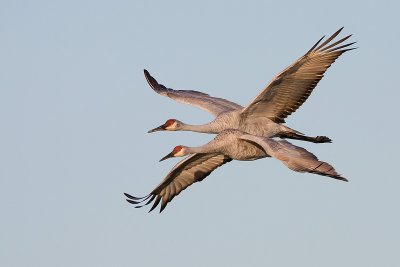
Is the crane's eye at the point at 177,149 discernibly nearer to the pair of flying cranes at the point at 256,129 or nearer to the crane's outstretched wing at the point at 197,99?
the pair of flying cranes at the point at 256,129

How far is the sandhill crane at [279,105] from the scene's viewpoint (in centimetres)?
2186

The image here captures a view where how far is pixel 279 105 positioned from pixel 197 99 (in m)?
3.00

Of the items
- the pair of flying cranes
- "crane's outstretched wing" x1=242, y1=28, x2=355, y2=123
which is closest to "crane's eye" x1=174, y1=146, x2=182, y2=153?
the pair of flying cranes

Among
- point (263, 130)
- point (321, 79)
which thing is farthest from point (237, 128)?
point (321, 79)

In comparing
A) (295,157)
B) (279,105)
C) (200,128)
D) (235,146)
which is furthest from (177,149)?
(295,157)

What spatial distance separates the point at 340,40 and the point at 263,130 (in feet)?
8.18

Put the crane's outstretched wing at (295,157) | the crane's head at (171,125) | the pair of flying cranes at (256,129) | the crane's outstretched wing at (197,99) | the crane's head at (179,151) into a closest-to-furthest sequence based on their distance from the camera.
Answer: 1. the crane's outstretched wing at (295,157)
2. the pair of flying cranes at (256,129)
3. the crane's head at (179,151)
4. the crane's head at (171,125)
5. the crane's outstretched wing at (197,99)

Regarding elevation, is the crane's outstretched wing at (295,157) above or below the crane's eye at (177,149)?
→ below

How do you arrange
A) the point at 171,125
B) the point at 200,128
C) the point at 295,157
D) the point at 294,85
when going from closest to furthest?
the point at 295,157 → the point at 294,85 → the point at 200,128 → the point at 171,125

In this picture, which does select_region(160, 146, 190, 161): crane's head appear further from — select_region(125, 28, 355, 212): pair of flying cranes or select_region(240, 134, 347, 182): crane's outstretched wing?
select_region(240, 134, 347, 182): crane's outstretched wing

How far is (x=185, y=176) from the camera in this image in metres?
24.7

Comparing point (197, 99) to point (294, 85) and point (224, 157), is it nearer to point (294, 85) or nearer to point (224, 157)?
point (224, 157)

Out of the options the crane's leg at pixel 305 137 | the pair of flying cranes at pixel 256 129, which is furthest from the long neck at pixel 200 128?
the crane's leg at pixel 305 137

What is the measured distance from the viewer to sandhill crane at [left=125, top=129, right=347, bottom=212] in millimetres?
19844
